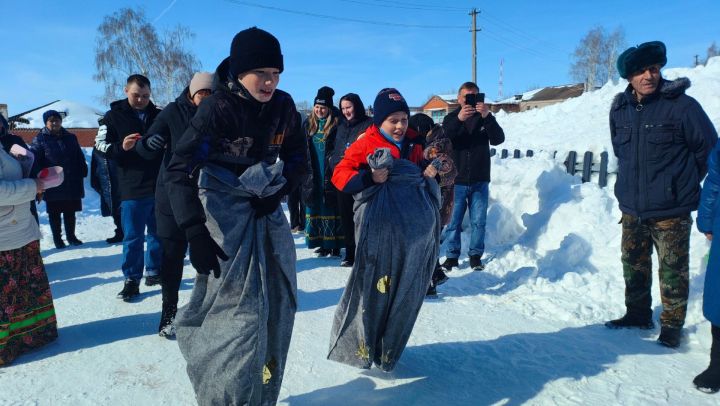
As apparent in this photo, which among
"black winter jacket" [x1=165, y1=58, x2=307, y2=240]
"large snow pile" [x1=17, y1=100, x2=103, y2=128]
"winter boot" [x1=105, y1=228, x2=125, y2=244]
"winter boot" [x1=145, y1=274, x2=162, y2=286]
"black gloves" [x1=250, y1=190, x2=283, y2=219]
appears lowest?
"winter boot" [x1=145, y1=274, x2=162, y2=286]

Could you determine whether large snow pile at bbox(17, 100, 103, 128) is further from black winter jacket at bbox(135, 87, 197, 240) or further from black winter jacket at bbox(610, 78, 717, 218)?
black winter jacket at bbox(610, 78, 717, 218)

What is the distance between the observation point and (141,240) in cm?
472

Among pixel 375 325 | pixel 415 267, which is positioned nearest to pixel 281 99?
pixel 415 267

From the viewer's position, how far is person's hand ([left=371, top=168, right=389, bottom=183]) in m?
2.79

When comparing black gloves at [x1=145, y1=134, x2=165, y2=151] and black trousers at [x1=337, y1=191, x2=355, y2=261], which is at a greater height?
black gloves at [x1=145, y1=134, x2=165, y2=151]

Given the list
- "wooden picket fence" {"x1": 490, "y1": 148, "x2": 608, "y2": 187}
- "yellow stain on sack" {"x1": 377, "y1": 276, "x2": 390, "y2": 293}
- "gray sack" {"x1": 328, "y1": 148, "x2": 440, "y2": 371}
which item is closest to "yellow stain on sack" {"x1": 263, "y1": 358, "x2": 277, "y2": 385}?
"gray sack" {"x1": 328, "y1": 148, "x2": 440, "y2": 371}

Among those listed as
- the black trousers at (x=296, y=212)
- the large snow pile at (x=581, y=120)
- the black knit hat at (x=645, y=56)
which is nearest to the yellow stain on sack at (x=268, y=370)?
the black knit hat at (x=645, y=56)

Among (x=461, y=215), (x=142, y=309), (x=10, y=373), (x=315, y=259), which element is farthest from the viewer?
(x=315, y=259)

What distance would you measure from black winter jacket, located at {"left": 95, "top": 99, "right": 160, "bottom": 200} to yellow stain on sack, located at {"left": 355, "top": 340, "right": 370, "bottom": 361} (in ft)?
9.57

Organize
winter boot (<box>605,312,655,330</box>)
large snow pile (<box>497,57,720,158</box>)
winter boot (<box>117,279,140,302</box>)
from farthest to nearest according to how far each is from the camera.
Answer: large snow pile (<box>497,57,720,158</box>), winter boot (<box>117,279,140,302</box>), winter boot (<box>605,312,655,330</box>)

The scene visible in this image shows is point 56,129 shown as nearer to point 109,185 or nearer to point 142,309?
point 109,185

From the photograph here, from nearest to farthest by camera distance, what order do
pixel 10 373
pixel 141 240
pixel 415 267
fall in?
1. pixel 415 267
2. pixel 10 373
3. pixel 141 240

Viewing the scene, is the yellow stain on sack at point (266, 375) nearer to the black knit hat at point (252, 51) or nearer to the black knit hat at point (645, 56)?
the black knit hat at point (252, 51)

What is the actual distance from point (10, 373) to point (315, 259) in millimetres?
3662
